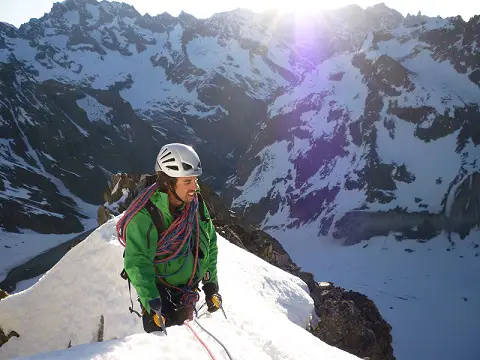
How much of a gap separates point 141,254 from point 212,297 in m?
1.54

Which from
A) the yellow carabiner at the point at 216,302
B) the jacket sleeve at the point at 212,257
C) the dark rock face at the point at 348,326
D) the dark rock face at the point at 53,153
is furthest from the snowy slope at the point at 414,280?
the yellow carabiner at the point at 216,302

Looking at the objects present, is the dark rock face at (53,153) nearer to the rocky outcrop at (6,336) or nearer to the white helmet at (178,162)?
the rocky outcrop at (6,336)

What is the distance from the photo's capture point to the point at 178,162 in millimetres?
6043

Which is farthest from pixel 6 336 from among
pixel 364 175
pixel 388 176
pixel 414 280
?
pixel 364 175

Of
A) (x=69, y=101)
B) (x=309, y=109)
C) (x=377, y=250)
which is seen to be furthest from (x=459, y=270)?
(x=69, y=101)

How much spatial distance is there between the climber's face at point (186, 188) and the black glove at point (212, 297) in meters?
1.57

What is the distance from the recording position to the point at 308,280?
21672 mm

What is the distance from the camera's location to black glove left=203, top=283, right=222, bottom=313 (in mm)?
6590

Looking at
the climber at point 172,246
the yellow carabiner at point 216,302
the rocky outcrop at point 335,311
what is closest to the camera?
the climber at point 172,246

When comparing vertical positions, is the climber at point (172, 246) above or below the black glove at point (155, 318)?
above

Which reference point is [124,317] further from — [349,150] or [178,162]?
[349,150]

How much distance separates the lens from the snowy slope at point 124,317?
17.3 feet

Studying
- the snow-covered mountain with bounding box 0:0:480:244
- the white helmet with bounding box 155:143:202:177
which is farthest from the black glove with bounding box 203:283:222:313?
the snow-covered mountain with bounding box 0:0:480:244

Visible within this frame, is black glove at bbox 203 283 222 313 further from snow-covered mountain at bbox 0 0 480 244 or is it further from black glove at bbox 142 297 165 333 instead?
snow-covered mountain at bbox 0 0 480 244
